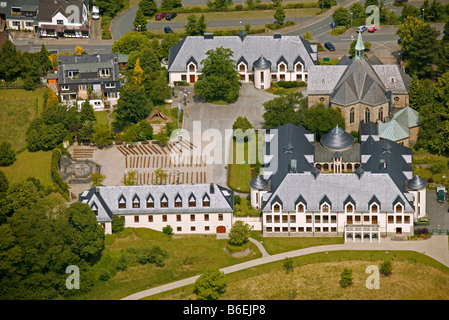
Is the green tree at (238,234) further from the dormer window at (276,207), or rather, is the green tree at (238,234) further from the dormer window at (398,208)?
the dormer window at (398,208)

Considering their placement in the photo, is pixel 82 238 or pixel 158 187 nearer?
pixel 82 238

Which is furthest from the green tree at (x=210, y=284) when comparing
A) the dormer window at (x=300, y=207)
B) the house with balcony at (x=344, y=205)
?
the dormer window at (x=300, y=207)

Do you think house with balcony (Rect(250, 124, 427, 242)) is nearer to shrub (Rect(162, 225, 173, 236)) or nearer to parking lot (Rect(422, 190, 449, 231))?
parking lot (Rect(422, 190, 449, 231))

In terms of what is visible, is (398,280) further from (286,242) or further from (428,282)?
(286,242)

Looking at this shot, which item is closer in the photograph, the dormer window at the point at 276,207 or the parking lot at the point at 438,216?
the dormer window at the point at 276,207

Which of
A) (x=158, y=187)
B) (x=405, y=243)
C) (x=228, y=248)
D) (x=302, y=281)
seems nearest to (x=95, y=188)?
(x=158, y=187)

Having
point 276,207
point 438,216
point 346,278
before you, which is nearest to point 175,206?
point 276,207
